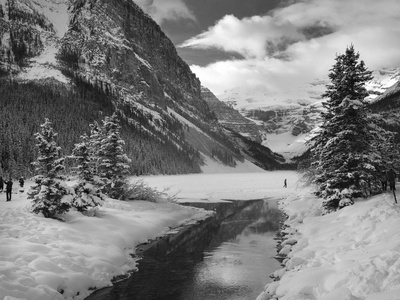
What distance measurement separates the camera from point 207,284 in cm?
1322

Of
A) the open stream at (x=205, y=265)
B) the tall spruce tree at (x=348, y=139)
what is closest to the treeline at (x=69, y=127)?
the open stream at (x=205, y=265)

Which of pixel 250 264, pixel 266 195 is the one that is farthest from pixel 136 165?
pixel 250 264

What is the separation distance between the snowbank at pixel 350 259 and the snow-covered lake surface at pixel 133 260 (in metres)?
0.02

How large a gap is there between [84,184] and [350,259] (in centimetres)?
1647

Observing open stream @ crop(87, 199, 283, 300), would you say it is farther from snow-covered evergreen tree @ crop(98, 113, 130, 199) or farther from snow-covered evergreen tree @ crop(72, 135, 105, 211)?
snow-covered evergreen tree @ crop(98, 113, 130, 199)

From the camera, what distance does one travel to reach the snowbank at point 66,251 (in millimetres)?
10930

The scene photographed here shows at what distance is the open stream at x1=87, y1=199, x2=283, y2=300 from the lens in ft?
40.3

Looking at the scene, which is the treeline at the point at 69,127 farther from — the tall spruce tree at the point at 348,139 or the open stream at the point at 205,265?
the tall spruce tree at the point at 348,139

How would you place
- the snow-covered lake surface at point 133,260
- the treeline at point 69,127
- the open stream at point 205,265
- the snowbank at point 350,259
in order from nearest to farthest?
the snowbank at point 350,259, the snow-covered lake surface at point 133,260, the open stream at point 205,265, the treeline at point 69,127

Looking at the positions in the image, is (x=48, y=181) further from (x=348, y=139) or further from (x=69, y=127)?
(x=69, y=127)

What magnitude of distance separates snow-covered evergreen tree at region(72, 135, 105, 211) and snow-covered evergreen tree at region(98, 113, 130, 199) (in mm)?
4573

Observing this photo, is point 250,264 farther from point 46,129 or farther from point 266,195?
point 266,195

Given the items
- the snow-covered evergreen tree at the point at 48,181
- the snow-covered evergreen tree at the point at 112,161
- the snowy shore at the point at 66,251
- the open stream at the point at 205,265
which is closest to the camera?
the snowy shore at the point at 66,251

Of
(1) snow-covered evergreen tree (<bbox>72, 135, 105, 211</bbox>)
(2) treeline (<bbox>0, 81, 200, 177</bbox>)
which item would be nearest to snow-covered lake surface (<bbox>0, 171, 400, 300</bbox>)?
(1) snow-covered evergreen tree (<bbox>72, 135, 105, 211</bbox>)
